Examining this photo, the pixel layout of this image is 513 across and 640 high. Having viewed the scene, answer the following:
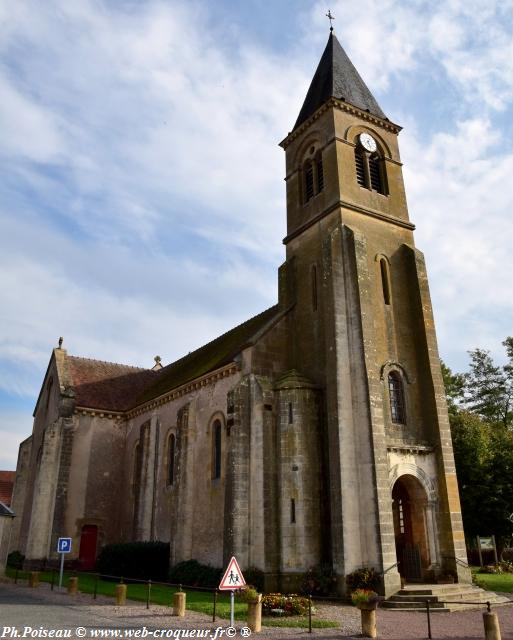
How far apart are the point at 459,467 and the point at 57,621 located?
900 inches

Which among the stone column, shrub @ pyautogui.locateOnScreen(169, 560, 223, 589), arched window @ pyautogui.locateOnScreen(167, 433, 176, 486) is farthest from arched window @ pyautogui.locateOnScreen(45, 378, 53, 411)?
shrub @ pyautogui.locateOnScreen(169, 560, 223, 589)

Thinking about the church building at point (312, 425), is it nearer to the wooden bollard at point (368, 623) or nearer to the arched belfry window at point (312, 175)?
the arched belfry window at point (312, 175)

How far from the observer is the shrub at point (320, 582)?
1808 centimetres

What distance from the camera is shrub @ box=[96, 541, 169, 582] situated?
2420cm

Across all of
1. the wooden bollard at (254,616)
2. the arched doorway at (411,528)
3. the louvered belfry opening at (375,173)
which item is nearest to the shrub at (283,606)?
the wooden bollard at (254,616)

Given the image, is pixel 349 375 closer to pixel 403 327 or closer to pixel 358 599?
pixel 403 327

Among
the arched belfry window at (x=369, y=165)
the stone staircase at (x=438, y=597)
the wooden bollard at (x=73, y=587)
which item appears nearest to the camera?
the stone staircase at (x=438, y=597)

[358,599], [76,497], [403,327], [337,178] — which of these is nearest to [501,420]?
[403,327]

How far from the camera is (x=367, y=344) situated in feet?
68.5

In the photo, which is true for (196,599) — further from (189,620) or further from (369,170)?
(369,170)

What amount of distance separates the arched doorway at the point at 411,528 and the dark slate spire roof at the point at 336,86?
60.2 feet

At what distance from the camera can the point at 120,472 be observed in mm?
32844

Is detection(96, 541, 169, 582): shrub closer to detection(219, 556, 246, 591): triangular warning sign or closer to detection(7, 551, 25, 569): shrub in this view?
detection(7, 551, 25, 569): shrub

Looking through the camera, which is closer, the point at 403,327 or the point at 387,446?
the point at 387,446
